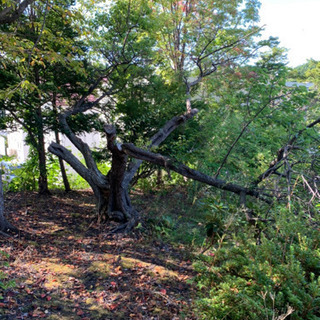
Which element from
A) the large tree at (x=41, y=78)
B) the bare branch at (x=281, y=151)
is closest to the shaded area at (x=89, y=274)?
the bare branch at (x=281, y=151)

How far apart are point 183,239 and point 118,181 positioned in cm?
143

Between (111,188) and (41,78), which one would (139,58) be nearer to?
(41,78)

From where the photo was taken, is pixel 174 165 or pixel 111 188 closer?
pixel 174 165

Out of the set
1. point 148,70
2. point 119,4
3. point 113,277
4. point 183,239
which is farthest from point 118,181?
point 119,4

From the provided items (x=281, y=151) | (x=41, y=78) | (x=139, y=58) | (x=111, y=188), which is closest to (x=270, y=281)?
(x=281, y=151)

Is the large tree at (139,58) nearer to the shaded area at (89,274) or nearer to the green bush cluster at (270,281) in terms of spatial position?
the shaded area at (89,274)

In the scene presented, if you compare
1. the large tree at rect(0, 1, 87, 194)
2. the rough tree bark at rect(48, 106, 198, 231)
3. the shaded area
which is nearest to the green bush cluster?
the shaded area

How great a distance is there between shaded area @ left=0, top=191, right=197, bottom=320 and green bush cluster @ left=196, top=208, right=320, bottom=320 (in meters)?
0.76

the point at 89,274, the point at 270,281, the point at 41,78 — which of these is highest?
the point at 41,78

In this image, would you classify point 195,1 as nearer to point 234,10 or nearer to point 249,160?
point 234,10

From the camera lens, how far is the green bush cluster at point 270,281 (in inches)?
80.8

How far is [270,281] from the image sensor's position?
2.24 metres

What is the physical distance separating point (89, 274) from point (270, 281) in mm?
2174

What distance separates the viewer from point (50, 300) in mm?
3051
